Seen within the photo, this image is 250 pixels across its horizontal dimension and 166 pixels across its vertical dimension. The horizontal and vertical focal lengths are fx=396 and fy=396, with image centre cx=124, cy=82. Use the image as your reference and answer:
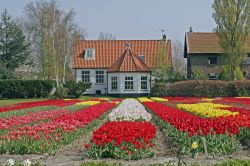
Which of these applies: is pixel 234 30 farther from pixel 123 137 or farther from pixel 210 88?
pixel 123 137

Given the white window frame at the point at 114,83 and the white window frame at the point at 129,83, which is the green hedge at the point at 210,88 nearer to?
the white window frame at the point at 129,83

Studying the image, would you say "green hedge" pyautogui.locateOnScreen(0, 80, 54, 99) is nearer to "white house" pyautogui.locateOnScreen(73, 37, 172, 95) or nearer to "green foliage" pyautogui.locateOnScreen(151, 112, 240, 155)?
"white house" pyautogui.locateOnScreen(73, 37, 172, 95)

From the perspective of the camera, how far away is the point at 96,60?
49219 mm

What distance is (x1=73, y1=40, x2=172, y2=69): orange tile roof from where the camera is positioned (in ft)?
160

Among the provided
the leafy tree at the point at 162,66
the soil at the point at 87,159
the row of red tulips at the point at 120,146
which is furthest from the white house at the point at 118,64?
the row of red tulips at the point at 120,146

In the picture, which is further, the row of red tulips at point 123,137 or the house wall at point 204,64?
the house wall at point 204,64

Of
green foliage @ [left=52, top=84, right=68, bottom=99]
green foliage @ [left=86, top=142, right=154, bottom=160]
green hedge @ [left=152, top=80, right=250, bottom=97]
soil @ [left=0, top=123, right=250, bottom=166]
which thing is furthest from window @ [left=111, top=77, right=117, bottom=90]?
green foliage @ [left=86, top=142, right=154, bottom=160]

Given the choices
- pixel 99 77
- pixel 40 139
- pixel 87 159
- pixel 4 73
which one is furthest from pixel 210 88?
pixel 87 159

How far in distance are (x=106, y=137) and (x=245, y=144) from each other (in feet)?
11.8

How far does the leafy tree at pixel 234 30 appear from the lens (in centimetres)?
4184

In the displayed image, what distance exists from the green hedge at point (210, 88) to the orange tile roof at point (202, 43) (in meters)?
13.7

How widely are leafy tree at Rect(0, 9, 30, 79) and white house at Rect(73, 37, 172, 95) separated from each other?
6700 mm

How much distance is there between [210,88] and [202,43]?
15934mm

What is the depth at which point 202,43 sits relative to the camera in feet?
171
